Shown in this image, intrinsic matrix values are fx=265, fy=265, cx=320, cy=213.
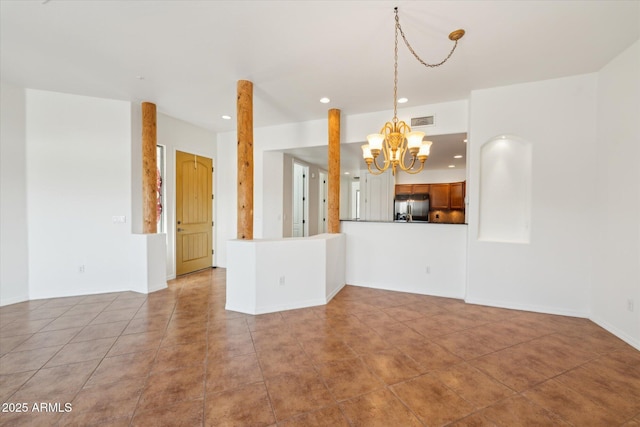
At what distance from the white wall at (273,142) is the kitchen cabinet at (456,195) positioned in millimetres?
3615

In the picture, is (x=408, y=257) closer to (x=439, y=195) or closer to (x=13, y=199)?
(x=439, y=195)

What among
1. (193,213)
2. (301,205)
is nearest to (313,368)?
(193,213)

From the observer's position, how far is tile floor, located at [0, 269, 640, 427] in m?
1.74

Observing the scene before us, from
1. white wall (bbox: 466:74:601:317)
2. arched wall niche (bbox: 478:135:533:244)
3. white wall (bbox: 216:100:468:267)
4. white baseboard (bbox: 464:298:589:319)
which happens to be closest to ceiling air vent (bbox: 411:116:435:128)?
white wall (bbox: 216:100:468:267)

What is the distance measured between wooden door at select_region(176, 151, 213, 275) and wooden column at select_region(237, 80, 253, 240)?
90.0 inches

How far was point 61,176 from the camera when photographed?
13.0 feet

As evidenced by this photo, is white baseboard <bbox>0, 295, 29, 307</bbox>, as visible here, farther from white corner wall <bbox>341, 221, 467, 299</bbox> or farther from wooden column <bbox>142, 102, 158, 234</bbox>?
white corner wall <bbox>341, 221, 467, 299</bbox>

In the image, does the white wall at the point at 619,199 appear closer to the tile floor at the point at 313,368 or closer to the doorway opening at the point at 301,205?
the tile floor at the point at 313,368

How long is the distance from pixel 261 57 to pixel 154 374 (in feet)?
10.7

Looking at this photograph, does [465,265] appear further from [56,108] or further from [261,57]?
[56,108]

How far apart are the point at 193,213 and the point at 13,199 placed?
7.99 ft

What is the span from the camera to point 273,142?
215 inches

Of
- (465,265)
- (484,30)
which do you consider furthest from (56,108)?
(465,265)

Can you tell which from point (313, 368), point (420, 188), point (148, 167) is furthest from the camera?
point (420, 188)
